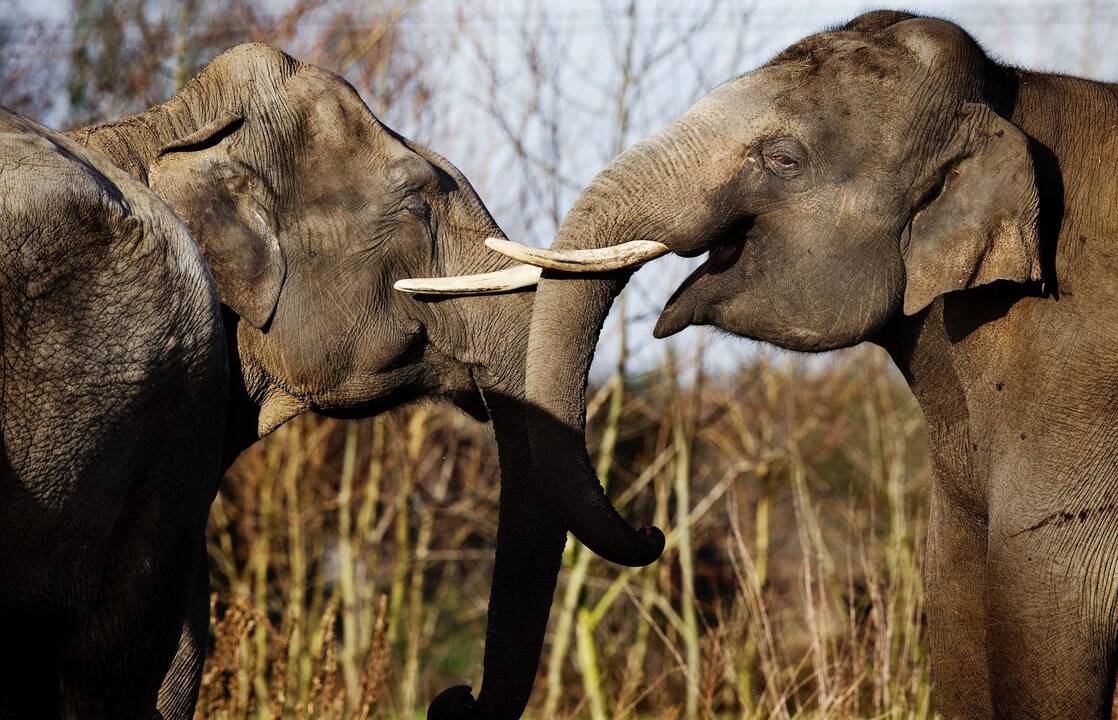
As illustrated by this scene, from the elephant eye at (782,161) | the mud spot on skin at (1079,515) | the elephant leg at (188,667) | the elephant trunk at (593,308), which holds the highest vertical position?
the elephant eye at (782,161)

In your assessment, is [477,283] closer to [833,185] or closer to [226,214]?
[226,214]

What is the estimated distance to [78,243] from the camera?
3.31 metres

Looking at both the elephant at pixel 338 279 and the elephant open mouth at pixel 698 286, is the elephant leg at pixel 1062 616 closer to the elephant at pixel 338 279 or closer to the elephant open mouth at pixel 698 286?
the elephant open mouth at pixel 698 286

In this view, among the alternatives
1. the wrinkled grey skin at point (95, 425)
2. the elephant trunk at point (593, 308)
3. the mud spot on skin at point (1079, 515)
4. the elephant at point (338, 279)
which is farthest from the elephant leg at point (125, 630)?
the mud spot on skin at point (1079, 515)

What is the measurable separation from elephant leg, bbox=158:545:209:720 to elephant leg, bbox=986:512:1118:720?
2.50 m

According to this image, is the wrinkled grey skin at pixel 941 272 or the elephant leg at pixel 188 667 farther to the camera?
the elephant leg at pixel 188 667

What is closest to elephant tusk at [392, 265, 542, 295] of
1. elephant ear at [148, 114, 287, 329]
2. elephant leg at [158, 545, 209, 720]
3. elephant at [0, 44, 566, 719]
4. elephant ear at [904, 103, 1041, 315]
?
elephant at [0, 44, 566, 719]

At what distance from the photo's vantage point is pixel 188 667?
4.92 metres

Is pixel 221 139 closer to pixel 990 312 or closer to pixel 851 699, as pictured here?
pixel 990 312

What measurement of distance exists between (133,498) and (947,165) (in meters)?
2.26

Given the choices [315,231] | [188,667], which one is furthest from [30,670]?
[315,231]

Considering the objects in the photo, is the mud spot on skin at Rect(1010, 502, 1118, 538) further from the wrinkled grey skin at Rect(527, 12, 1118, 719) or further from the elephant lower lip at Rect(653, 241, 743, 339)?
the elephant lower lip at Rect(653, 241, 743, 339)

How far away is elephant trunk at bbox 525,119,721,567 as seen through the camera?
3.94 m

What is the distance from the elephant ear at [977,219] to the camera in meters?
3.76
